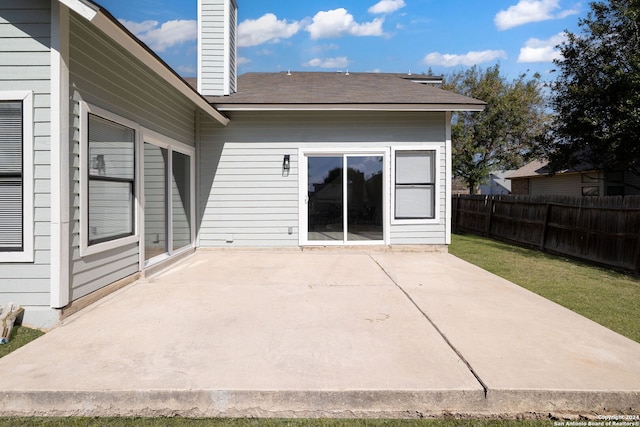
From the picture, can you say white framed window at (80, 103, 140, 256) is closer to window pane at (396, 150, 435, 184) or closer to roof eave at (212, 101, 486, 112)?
roof eave at (212, 101, 486, 112)

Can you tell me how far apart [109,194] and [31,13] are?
1.96 meters

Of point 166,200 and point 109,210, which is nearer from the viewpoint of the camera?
point 109,210

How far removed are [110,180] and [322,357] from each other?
3424 millimetres

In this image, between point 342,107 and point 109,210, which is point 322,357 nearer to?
point 109,210

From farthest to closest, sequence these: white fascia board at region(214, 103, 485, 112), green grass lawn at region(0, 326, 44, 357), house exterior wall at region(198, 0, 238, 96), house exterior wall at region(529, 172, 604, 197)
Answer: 1. house exterior wall at region(529, 172, 604, 197)
2. house exterior wall at region(198, 0, 238, 96)
3. white fascia board at region(214, 103, 485, 112)
4. green grass lawn at region(0, 326, 44, 357)

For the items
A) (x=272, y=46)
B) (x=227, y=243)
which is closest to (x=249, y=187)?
(x=227, y=243)

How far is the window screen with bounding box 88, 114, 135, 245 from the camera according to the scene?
402cm

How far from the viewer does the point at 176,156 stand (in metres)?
6.69


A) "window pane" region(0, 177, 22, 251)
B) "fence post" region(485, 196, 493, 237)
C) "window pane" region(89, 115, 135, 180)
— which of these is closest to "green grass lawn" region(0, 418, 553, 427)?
"window pane" region(0, 177, 22, 251)

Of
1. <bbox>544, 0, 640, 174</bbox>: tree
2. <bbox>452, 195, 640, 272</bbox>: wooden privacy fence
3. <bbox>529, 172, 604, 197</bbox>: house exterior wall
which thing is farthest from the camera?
<bbox>529, 172, 604, 197</bbox>: house exterior wall

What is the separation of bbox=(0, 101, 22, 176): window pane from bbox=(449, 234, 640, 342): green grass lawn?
20.4 feet

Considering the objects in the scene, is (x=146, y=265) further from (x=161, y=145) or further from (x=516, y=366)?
(x=516, y=366)

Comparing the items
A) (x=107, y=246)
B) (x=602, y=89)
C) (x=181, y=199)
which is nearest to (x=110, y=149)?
(x=107, y=246)

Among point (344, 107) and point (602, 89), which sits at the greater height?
point (602, 89)
